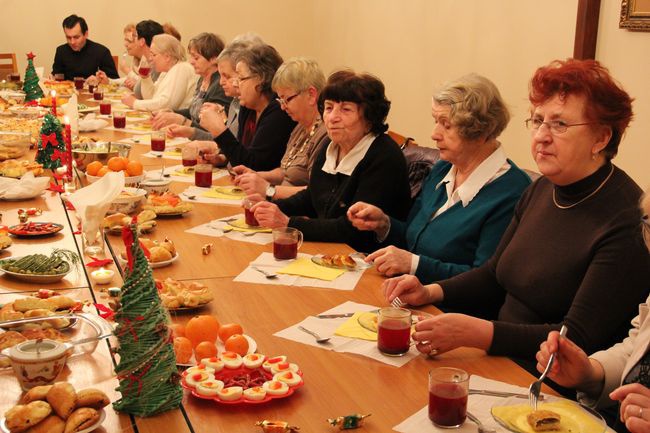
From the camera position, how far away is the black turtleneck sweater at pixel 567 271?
1920mm

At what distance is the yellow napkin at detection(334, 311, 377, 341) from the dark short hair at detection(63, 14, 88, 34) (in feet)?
24.6

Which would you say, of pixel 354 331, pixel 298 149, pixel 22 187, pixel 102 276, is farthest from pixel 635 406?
pixel 298 149

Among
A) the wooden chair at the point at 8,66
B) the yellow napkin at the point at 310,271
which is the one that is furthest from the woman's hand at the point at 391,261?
the wooden chair at the point at 8,66

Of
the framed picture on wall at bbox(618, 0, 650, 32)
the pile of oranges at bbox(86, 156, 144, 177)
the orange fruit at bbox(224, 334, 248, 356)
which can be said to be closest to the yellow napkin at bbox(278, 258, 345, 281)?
the orange fruit at bbox(224, 334, 248, 356)

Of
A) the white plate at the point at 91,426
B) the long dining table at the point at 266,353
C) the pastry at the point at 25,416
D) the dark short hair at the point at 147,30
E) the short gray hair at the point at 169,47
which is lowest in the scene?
the long dining table at the point at 266,353

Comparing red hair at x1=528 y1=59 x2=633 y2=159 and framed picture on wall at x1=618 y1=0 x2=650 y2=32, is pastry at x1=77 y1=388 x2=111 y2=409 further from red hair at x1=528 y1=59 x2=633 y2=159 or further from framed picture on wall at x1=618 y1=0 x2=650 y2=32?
framed picture on wall at x1=618 y1=0 x2=650 y2=32

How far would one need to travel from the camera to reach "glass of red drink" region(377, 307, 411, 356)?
1831 millimetres

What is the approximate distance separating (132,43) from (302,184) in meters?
4.75

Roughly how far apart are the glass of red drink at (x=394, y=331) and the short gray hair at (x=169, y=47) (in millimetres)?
4915

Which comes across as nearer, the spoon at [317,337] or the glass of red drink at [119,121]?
the spoon at [317,337]

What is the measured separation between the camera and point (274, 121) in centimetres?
407

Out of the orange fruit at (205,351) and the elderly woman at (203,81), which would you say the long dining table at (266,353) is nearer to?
the orange fruit at (205,351)

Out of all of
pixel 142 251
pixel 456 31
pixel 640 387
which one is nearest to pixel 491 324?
pixel 640 387

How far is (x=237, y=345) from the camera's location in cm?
179
